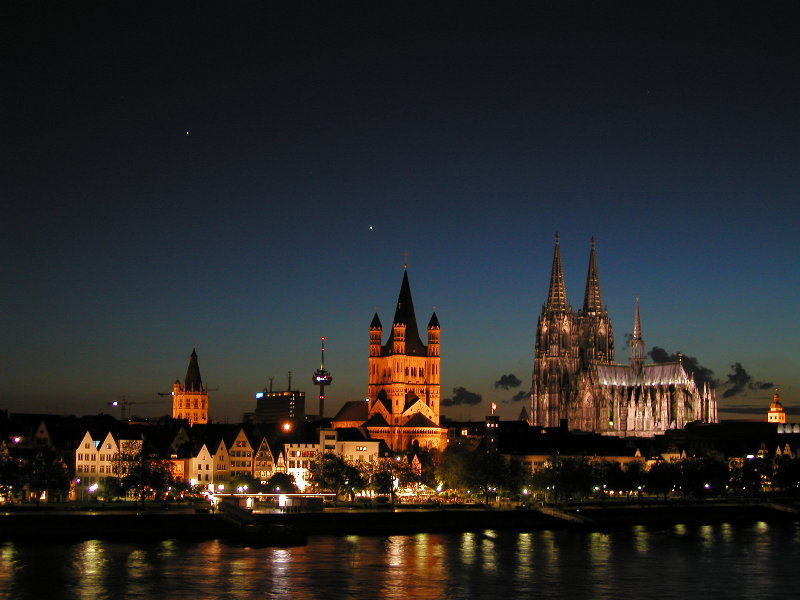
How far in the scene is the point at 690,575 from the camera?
74.8 meters

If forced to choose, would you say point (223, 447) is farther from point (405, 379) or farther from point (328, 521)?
point (405, 379)

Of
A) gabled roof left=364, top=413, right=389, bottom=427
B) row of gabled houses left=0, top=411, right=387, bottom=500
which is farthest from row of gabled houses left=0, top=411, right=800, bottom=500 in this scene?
gabled roof left=364, top=413, right=389, bottom=427

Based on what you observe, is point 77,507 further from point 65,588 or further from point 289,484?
point 65,588

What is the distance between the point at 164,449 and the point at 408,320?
167 ft

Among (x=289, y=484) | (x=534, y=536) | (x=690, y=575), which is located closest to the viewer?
(x=690, y=575)

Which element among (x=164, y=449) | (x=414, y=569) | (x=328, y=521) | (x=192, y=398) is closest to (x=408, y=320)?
(x=192, y=398)

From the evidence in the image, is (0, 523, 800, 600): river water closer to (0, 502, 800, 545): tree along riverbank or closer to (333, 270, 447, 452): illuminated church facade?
(0, 502, 800, 545): tree along riverbank

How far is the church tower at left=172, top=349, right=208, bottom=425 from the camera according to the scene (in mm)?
188125

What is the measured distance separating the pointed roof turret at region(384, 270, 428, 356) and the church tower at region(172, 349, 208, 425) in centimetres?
3377

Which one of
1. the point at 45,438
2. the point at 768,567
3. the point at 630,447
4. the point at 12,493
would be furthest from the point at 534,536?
the point at 630,447

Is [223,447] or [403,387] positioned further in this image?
[403,387]

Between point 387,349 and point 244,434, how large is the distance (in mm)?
42315

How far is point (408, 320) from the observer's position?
558 ft

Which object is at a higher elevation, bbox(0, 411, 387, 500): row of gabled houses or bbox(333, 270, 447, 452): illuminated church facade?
bbox(333, 270, 447, 452): illuminated church facade
